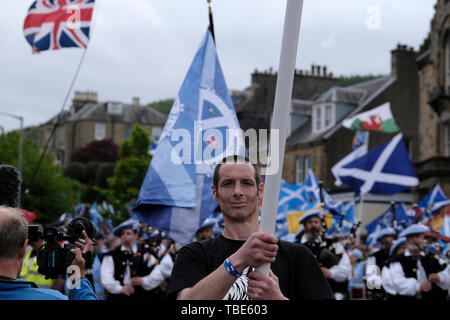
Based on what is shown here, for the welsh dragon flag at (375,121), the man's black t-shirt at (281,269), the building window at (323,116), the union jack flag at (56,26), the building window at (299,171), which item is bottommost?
the man's black t-shirt at (281,269)

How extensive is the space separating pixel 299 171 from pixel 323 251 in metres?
34.7

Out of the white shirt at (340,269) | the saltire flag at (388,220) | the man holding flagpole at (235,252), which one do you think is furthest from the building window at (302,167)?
the man holding flagpole at (235,252)

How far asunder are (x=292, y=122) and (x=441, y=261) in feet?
125

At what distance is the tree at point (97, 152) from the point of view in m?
87.6

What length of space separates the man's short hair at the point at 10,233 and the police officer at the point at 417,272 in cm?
873

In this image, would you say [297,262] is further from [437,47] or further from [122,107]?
[122,107]

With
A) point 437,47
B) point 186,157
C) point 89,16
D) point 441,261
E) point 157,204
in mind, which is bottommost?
point 441,261

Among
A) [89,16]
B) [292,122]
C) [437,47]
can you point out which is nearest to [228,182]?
[89,16]

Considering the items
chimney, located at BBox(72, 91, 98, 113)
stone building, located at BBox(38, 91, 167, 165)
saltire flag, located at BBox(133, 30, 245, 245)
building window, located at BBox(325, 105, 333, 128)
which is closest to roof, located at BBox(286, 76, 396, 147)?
building window, located at BBox(325, 105, 333, 128)

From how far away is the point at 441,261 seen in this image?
1152 cm

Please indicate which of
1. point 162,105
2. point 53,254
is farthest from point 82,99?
point 53,254

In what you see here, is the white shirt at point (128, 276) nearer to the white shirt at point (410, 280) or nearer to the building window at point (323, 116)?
the white shirt at point (410, 280)

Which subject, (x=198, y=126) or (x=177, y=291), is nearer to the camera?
(x=177, y=291)
